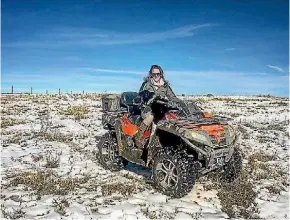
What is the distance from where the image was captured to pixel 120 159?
9.82m

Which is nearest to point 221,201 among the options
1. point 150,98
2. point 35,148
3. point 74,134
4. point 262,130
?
point 150,98

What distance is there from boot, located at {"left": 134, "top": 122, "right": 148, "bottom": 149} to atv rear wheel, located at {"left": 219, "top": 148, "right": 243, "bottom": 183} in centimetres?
207

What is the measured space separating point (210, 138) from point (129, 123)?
2.44 metres

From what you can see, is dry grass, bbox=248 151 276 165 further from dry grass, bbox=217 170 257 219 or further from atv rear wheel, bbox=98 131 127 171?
atv rear wheel, bbox=98 131 127 171

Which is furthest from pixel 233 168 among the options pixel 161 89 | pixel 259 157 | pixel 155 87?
pixel 259 157

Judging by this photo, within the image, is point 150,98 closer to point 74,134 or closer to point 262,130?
point 74,134

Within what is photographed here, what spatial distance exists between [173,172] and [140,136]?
139 cm

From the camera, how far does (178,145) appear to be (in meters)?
7.72

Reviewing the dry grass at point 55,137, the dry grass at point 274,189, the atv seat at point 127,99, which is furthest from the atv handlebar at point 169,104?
the dry grass at point 55,137

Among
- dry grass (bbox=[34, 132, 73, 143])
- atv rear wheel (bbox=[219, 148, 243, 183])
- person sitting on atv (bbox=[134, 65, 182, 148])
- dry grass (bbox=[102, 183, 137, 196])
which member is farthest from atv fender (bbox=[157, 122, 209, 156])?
dry grass (bbox=[34, 132, 73, 143])

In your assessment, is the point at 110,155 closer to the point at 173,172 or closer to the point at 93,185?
the point at 93,185

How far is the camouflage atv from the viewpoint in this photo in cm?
727

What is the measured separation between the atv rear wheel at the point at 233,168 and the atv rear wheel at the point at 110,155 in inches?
112

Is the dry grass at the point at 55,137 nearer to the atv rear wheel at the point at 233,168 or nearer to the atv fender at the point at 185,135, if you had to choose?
the atv rear wheel at the point at 233,168
